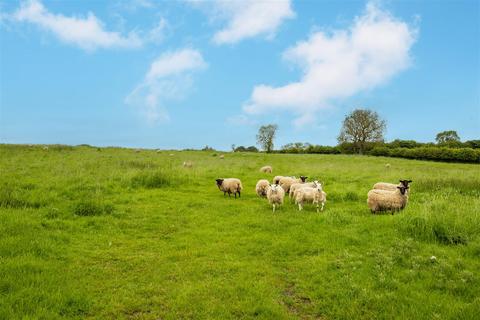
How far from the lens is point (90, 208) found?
51.8 feet

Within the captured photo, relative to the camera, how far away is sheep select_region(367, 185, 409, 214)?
1545 cm

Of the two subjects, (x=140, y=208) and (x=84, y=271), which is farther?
(x=140, y=208)

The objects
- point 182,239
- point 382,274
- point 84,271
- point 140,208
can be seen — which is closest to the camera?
point 382,274

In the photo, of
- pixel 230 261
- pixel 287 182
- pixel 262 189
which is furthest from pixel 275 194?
pixel 230 261

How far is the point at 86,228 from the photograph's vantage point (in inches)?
534

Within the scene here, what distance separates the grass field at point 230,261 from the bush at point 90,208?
4cm

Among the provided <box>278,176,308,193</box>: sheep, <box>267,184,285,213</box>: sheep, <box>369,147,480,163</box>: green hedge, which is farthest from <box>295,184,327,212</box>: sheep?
<box>369,147,480,163</box>: green hedge

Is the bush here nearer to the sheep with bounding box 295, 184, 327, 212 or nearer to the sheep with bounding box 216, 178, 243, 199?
the sheep with bounding box 216, 178, 243, 199

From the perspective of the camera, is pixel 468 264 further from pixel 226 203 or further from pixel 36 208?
pixel 36 208

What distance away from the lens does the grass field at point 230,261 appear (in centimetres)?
798

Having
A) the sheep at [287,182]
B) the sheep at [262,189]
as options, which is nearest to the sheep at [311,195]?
the sheep at [262,189]

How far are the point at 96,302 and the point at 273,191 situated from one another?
10.5m

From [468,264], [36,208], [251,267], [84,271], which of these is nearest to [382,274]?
[468,264]

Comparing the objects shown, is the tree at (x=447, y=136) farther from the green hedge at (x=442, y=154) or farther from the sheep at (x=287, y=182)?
the sheep at (x=287, y=182)
